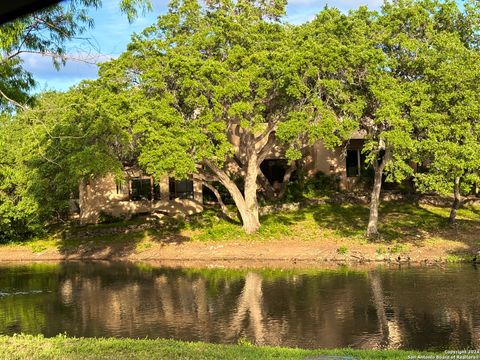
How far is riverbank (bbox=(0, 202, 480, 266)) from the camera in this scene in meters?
27.0

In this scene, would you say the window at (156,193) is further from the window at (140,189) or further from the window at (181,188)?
the window at (181,188)

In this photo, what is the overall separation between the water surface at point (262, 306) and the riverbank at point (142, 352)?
10.4 ft

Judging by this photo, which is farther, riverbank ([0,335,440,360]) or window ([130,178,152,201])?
window ([130,178,152,201])

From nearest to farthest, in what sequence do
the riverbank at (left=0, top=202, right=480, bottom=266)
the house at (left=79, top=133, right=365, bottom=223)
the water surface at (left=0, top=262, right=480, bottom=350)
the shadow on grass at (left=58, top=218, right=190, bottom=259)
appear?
the water surface at (left=0, top=262, right=480, bottom=350)
the riverbank at (left=0, top=202, right=480, bottom=266)
the shadow on grass at (left=58, top=218, right=190, bottom=259)
the house at (left=79, top=133, right=365, bottom=223)

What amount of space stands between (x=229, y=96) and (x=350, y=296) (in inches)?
460

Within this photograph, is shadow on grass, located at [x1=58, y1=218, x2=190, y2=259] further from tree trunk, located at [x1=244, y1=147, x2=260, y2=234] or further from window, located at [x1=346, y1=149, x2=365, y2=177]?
window, located at [x1=346, y1=149, x2=365, y2=177]

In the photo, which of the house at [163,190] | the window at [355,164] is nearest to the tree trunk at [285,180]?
the house at [163,190]

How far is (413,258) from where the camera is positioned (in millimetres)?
25719

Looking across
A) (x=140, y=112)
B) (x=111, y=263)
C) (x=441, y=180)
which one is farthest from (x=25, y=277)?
(x=441, y=180)

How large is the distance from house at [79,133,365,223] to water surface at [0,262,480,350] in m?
11.5

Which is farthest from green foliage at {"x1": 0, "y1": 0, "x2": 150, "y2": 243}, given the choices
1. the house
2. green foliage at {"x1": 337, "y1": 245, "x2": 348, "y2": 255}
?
green foliage at {"x1": 337, "y1": 245, "x2": 348, "y2": 255}

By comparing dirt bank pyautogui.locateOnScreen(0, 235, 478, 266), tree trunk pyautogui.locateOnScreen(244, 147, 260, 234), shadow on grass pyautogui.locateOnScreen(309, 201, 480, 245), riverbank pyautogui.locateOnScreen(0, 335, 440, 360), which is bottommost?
dirt bank pyautogui.locateOnScreen(0, 235, 478, 266)

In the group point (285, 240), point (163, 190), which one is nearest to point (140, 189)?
point (163, 190)

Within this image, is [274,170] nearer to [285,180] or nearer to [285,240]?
[285,180]
